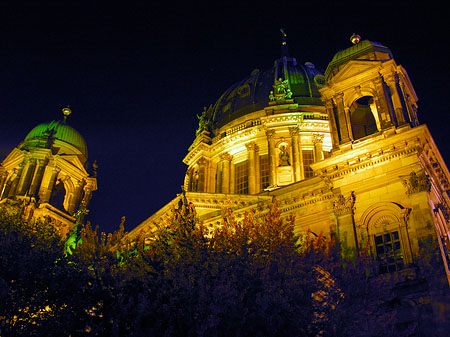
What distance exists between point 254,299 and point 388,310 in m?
5.93

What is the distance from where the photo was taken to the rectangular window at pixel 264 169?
3269 cm

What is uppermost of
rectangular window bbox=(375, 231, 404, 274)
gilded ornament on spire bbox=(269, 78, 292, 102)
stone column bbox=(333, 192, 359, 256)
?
gilded ornament on spire bbox=(269, 78, 292, 102)

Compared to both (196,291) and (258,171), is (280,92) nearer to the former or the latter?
(258,171)

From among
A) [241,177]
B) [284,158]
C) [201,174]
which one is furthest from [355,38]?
[201,174]

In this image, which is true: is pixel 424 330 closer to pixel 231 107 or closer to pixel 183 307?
pixel 183 307

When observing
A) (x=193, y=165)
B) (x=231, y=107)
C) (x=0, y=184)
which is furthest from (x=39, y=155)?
(x=231, y=107)

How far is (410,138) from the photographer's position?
18969 millimetres

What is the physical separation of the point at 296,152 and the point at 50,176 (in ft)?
67.5

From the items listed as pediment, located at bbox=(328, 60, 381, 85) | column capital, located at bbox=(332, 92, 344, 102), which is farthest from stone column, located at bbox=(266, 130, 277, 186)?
pediment, located at bbox=(328, 60, 381, 85)

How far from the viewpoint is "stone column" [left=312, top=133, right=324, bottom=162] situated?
1293 inches

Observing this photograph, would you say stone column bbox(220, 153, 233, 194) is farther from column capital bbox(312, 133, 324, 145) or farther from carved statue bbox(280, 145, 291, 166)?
column capital bbox(312, 133, 324, 145)

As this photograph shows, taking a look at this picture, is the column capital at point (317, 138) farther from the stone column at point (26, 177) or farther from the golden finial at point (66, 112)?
the golden finial at point (66, 112)

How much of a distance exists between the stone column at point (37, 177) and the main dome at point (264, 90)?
15077 millimetres

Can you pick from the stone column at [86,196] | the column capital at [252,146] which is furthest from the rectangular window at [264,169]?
the stone column at [86,196]
